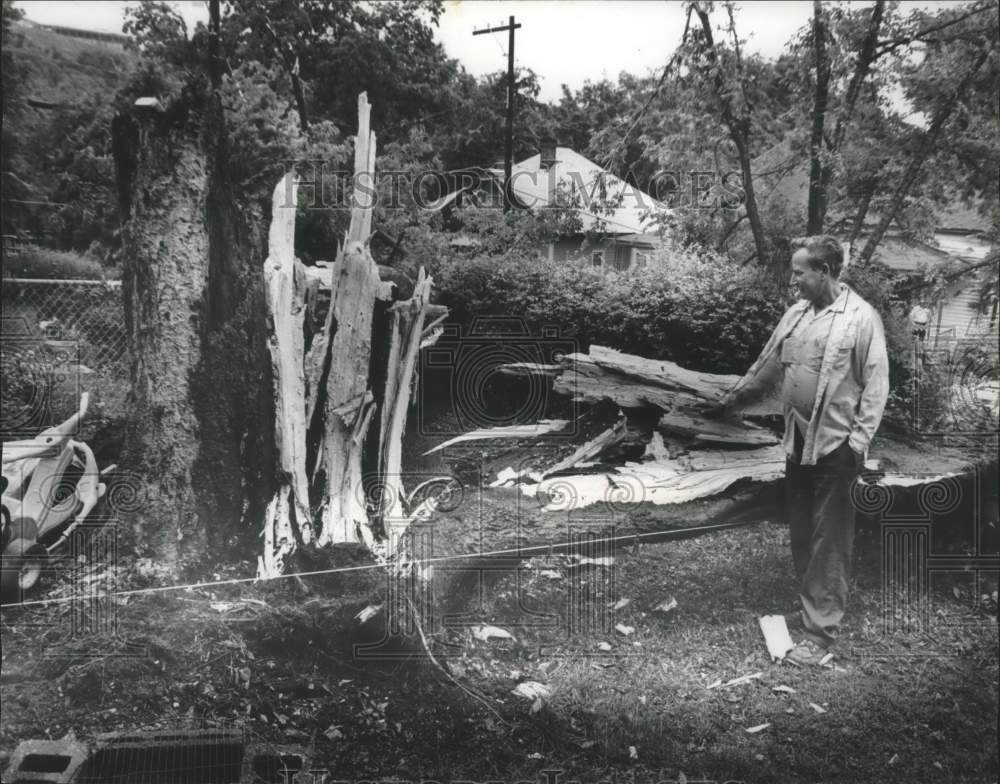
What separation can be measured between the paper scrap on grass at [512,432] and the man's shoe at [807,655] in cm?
121

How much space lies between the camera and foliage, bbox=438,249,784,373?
230cm

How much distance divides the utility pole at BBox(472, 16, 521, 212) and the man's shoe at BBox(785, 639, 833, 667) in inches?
76.0

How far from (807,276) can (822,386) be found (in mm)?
395

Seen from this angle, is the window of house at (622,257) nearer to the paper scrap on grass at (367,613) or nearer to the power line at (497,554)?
the power line at (497,554)

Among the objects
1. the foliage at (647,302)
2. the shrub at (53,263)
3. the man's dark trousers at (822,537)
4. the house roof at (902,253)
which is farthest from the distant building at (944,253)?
the shrub at (53,263)

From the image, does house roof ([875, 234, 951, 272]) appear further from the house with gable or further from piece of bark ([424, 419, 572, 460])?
piece of bark ([424, 419, 572, 460])

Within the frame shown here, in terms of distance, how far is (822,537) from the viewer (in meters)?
2.49

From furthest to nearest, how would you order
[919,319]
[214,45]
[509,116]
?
[919,319], [509,116], [214,45]

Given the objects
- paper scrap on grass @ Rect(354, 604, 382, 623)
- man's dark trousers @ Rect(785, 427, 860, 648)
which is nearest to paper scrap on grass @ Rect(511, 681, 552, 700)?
paper scrap on grass @ Rect(354, 604, 382, 623)

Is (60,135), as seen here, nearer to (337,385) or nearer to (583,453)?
(337,385)

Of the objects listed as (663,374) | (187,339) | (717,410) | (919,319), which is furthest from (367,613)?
(919,319)

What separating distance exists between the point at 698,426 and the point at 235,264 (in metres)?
1.73

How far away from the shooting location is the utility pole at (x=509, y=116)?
2311 mm

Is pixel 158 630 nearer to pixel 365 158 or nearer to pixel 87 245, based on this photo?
A: pixel 87 245
